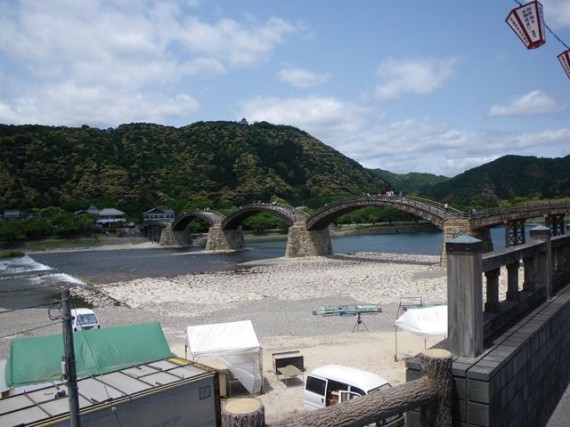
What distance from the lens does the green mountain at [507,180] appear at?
446 ft

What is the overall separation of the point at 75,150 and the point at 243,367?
13405 cm

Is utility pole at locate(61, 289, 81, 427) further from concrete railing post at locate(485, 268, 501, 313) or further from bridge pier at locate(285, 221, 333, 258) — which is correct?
bridge pier at locate(285, 221, 333, 258)

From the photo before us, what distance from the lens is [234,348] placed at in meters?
10.1

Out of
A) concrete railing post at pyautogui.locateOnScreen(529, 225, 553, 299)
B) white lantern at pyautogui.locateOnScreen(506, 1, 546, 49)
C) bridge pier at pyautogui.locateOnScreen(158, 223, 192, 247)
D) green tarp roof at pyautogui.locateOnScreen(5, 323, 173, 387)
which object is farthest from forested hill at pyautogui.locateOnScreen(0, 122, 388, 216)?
concrete railing post at pyautogui.locateOnScreen(529, 225, 553, 299)

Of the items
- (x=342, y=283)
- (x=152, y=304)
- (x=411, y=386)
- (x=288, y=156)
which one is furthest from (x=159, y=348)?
(x=288, y=156)

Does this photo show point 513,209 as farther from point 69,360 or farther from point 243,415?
point 243,415

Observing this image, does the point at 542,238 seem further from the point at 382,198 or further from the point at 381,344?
the point at 382,198

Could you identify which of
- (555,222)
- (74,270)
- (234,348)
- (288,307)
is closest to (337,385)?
(234,348)

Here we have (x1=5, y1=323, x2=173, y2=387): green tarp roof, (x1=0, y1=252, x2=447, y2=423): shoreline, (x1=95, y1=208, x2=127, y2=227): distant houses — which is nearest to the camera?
(x1=5, y1=323, x2=173, y2=387): green tarp roof

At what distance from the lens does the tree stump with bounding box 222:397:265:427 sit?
2754 millimetres

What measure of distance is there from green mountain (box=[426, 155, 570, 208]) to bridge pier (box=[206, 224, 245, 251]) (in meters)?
82.5

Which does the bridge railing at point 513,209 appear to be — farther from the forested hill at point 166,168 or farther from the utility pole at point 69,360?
the forested hill at point 166,168

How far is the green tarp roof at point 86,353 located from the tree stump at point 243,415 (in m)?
5.79

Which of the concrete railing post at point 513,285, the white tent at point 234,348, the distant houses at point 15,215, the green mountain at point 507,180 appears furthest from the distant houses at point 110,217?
the concrete railing post at point 513,285
